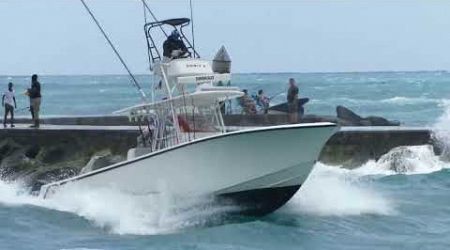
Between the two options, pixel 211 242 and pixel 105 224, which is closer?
pixel 211 242

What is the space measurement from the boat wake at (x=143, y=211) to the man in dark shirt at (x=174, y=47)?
92.1 inches

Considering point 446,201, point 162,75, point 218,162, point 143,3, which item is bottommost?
point 446,201

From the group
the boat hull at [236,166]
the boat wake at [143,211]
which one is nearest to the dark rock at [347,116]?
the boat hull at [236,166]

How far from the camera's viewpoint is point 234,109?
2898 cm

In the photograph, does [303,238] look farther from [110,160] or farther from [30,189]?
[30,189]

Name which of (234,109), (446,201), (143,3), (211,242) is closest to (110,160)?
(143,3)

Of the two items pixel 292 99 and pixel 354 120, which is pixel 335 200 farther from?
pixel 354 120

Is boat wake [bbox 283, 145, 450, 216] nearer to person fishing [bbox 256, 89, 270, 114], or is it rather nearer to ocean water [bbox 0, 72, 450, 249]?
ocean water [bbox 0, 72, 450, 249]

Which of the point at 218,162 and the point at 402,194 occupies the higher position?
the point at 218,162

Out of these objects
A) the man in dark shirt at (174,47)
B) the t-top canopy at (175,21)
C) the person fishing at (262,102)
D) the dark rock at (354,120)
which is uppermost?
the t-top canopy at (175,21)

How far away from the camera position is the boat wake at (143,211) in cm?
1504

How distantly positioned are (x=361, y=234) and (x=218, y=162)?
2471mm

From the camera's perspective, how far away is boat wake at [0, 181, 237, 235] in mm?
15039

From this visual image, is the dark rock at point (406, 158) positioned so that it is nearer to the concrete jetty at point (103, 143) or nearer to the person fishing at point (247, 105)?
the concrete jetty at point (103, 143)
